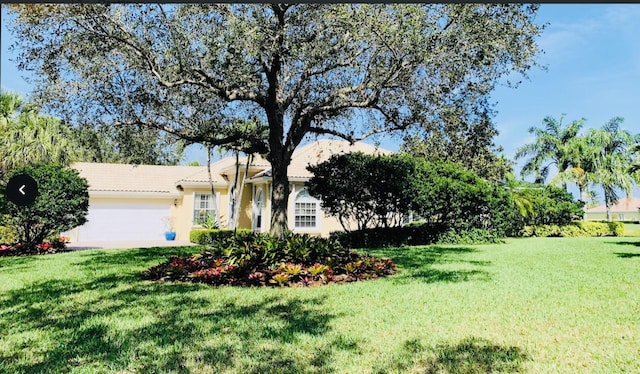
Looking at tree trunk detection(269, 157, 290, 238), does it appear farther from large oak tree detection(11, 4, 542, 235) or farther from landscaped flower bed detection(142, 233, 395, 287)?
landscaped flower bed detection(142, 233, 395, 287)

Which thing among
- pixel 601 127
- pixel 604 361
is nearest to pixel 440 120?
pixel 604 361

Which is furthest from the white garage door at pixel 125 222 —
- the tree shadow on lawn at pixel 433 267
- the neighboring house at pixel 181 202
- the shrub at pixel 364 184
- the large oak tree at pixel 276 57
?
the tree shadow on lawn at pixel 433 267

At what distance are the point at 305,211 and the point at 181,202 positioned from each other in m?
9.26

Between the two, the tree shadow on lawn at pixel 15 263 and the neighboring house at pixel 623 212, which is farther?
the neighboring house at pixel 623 212

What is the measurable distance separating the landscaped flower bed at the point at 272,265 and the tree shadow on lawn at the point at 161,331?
0.81 m

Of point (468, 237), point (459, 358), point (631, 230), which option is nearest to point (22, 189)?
point (459, 358)

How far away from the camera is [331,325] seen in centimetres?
537

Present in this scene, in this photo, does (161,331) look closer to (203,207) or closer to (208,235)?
(208,235)

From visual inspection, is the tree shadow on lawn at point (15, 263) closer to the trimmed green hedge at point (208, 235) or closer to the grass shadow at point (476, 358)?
the trimmed green hedge at point (208, 235)

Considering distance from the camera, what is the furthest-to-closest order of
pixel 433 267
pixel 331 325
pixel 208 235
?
Result: pixel 208 235 → pixel 433 267 → pixel 331 325

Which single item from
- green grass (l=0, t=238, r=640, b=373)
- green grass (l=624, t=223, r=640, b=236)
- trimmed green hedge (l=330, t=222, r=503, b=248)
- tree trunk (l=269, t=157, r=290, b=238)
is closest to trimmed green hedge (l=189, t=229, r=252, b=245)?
trimmed green hedge (l=330, t=222, r=503, b=248)

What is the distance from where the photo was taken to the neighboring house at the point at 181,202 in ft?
75.9

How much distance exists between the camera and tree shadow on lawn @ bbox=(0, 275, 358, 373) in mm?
4133

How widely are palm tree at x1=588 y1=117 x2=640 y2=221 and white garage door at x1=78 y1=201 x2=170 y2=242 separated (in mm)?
32276
